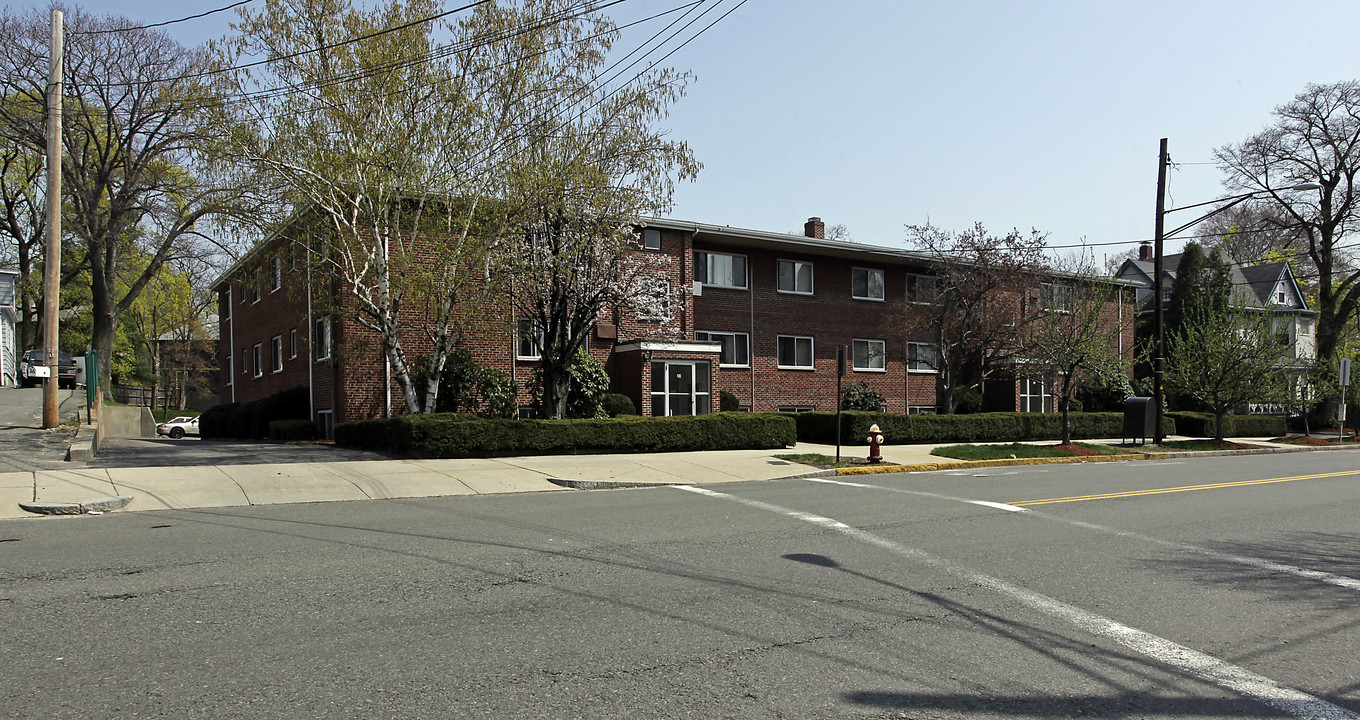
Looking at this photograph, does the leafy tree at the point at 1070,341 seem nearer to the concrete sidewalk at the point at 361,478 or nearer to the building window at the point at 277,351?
the concrete sidewalk at the point at 361,478

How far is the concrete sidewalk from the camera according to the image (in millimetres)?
11523

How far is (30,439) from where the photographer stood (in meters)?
16.4

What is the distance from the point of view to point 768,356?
30344 millimetres

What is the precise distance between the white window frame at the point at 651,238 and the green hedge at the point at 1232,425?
20948 mm

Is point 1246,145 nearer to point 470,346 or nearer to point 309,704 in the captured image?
point 470,346

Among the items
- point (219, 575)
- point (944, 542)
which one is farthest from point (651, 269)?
point (219, 575)

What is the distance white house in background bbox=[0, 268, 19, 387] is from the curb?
3714cm

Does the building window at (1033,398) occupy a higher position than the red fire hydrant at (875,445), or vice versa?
the building window at (1033,398)

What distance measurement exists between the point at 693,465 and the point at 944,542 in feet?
28.8

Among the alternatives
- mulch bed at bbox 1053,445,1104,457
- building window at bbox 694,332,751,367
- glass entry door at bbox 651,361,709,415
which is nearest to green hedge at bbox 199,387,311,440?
glass entry door at bbox 651,361,709,415

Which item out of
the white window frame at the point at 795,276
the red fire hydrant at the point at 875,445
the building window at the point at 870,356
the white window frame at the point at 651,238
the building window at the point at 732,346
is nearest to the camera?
the red fire hydrant at the point at 875,445

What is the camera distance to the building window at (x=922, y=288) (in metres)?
30.3

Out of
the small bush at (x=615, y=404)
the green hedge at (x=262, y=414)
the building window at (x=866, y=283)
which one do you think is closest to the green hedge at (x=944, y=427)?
the small bush at (x=615, y=404)

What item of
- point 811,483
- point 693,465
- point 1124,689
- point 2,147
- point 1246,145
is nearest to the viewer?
point 1124,689
